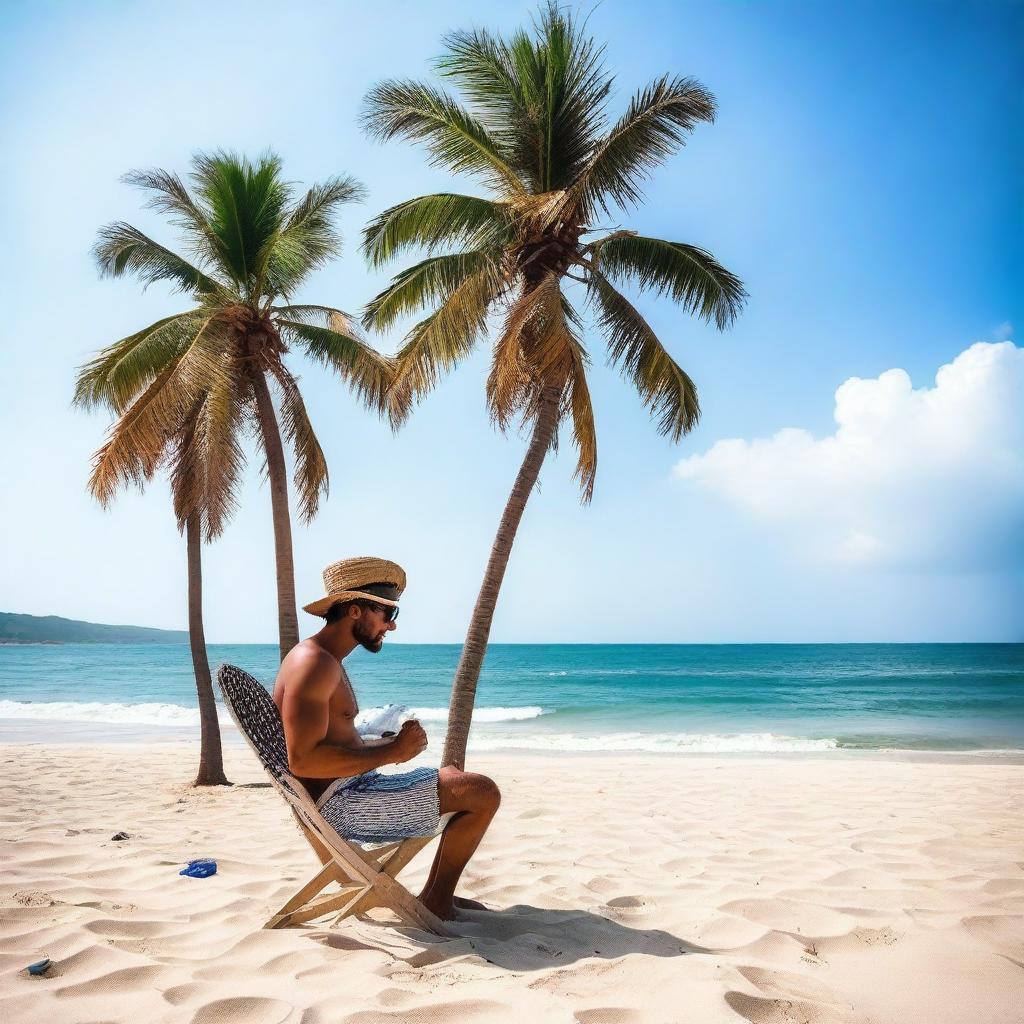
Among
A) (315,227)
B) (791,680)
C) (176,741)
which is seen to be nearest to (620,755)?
(176,741)

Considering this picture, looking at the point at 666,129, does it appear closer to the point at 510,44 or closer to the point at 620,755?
the point at 510,44

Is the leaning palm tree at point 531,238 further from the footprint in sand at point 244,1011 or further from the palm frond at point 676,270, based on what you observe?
the footprint in sand at point 244,1011

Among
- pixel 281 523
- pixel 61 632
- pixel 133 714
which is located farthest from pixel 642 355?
pixel 61 632

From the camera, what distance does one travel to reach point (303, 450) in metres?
10.2

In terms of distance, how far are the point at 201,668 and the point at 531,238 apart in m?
6.50

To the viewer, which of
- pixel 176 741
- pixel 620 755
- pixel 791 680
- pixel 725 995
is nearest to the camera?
pixel 725 995

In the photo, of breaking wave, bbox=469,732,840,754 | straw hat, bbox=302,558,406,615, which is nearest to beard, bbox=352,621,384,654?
straw hat, bbox=302,558,406,615

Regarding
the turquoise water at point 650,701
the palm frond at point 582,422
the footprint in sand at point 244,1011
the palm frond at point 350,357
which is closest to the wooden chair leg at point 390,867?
the footprint in sand at point 244,1011

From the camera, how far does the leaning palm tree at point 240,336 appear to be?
8.64 m

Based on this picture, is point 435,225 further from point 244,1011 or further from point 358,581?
point 244,1011

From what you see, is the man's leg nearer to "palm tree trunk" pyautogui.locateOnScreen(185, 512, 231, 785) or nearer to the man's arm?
the man's arm

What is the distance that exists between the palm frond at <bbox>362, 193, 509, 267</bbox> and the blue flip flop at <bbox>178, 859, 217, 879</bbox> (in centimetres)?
654

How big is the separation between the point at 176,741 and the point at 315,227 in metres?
11.6

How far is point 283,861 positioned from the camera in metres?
4.57
